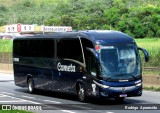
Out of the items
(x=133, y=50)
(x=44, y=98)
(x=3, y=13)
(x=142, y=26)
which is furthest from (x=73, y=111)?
(x=3, y=13)

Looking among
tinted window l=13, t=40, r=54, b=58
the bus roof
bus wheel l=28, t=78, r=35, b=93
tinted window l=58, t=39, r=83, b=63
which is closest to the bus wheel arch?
bus wheel l=28, t=78, r=35, b=93

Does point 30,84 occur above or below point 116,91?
below

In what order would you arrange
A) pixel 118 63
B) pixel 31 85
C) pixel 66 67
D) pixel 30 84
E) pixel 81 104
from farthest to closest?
pixel 30 84, pixel 31 85, pixel 66 67, pixel 81 104, pixel 118 63

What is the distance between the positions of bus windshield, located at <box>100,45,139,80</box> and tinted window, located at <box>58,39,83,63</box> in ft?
4.54

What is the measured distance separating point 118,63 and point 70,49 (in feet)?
9.37

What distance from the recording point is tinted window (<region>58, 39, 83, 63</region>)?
20.5 m

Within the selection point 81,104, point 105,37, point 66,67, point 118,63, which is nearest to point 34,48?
point 66,67

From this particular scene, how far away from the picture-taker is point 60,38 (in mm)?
22297

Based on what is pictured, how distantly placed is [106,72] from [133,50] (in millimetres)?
1631

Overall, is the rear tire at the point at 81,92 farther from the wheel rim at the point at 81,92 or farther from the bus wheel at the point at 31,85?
the bus wheel at the point at 31,85

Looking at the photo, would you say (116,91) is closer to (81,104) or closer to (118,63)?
(118,63)

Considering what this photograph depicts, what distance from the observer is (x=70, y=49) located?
21.2 metres

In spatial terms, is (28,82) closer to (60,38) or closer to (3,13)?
(60,38)

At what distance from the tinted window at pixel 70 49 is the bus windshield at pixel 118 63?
1385mm
